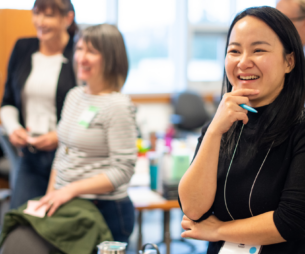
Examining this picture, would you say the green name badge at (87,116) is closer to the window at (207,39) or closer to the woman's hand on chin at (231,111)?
the woman's hand on chin at (231,111)

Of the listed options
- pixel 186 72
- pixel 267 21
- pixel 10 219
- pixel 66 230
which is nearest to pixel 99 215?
pixel 66 230

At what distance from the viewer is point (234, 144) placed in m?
1.23

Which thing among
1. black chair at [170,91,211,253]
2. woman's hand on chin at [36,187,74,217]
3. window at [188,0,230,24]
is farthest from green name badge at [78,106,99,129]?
window at [188,0,230,24]

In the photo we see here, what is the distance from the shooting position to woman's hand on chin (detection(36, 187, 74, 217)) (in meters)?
1.69

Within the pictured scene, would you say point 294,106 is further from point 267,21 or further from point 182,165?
point 182,165

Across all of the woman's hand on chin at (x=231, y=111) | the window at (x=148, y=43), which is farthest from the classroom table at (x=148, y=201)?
the window at (x=148, y=43)

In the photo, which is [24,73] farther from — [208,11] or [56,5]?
[208,11]

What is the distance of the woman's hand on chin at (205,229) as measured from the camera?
4.04 ft

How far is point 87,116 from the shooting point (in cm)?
179

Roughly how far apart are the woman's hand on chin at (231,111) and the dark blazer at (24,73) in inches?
51.6

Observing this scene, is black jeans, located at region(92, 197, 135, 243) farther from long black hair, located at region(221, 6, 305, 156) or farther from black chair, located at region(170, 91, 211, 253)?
black chair, located at region(170, 91, 211, 253)

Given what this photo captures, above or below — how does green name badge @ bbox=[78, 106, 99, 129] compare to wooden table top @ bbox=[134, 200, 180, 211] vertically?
above

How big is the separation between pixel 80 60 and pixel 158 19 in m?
4.35

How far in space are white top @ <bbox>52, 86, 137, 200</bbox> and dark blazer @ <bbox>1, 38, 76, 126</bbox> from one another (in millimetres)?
484
